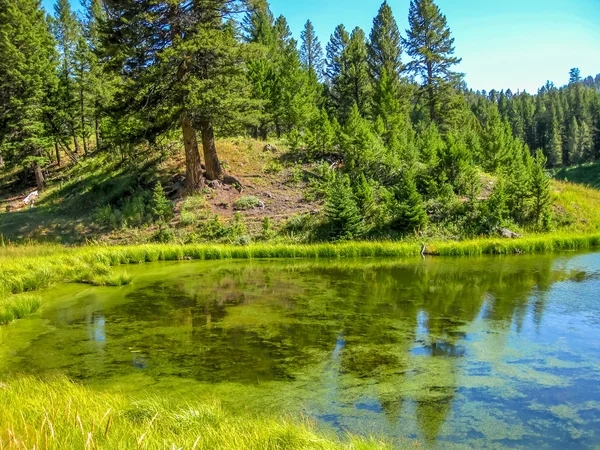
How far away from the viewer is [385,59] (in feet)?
121

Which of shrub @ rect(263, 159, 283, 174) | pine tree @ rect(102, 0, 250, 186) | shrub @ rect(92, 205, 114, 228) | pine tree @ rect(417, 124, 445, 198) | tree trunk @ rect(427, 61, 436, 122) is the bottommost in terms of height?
shrub @ rect(92, 205, 114, 228)

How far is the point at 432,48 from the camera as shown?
34.2 metres

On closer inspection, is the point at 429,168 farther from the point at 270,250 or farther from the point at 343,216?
the point at 270,250

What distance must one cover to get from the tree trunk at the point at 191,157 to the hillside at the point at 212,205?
60cm

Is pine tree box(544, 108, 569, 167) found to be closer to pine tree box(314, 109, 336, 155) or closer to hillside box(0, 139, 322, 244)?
pine tree box(314, 109, 336, 155)

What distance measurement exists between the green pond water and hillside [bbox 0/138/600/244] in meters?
5.66

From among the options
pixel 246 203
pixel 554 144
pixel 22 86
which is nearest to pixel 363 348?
pixel 246 203

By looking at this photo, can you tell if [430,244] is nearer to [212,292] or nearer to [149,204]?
[212,292]

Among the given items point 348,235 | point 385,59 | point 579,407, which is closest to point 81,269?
point 348,235

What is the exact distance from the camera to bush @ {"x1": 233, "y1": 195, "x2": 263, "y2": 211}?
2006cm

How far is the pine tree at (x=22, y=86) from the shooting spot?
2877 cm

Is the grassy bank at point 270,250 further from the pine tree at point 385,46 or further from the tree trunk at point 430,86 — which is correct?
the pine tree at point 385,46

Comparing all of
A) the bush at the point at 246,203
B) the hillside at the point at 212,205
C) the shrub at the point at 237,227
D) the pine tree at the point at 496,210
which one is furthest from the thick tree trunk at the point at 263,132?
the pine tree at the point at 496,210

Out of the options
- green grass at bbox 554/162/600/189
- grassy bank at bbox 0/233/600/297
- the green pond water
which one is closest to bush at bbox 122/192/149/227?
grassy bank at bbox 0/233/600/297
